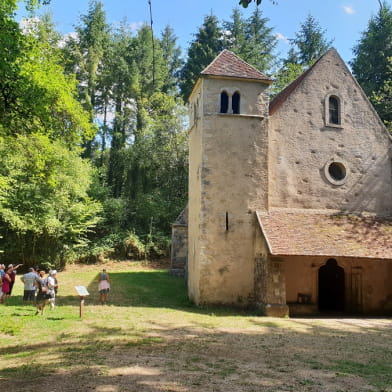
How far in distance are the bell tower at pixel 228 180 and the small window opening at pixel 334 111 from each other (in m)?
3.52

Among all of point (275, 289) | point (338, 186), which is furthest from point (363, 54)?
point (275, 289)

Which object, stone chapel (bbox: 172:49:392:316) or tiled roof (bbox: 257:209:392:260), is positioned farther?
stone chapel (bbox: 172:49:392:316)

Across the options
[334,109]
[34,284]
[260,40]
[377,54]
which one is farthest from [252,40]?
[34,284]

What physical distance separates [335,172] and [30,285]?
47.1ft

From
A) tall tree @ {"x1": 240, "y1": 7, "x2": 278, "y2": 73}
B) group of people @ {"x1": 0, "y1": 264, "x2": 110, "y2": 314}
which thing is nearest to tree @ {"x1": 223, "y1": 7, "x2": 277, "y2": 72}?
tall tree @ {"x1": 240, "y1": 7, "x2": 278, "y2": 73}

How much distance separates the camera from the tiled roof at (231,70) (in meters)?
17.6

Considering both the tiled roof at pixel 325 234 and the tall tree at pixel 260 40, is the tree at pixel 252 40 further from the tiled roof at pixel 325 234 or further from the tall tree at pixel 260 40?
the tiled roof at pixel 325 234

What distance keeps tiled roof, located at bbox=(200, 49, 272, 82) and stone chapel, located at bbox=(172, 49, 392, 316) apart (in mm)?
50

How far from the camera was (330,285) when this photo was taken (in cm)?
1861

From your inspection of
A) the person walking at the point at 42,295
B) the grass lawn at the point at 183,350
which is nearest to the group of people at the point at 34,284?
the person walking at the point at 42,295

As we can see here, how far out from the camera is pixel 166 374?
7.04 meters

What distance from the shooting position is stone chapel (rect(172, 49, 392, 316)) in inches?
636

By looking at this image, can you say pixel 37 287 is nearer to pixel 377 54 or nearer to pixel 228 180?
pixel 228 180

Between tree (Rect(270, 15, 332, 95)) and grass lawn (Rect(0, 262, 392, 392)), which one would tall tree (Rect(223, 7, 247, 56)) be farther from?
grass lawn (Rect(0, 262, 392, 392))
